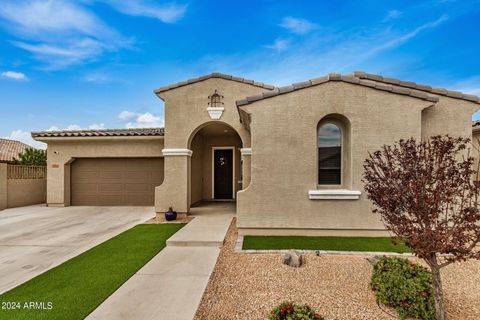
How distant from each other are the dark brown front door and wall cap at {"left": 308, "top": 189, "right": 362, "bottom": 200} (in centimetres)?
745

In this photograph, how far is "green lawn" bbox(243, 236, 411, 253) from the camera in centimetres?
545

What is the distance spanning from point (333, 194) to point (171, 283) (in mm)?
4684

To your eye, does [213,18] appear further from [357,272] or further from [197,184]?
[357,272]

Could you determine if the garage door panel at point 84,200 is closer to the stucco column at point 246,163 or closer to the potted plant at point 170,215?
the potted plant at point 170,215

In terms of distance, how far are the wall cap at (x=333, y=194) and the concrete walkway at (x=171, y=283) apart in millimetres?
2866

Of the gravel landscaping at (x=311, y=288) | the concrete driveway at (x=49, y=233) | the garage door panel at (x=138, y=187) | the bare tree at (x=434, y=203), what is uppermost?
the bare tree at (x=434, y=203)

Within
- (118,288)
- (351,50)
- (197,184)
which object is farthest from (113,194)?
(351,50)

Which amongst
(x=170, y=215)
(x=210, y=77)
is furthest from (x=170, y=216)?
(x=210, y=77)

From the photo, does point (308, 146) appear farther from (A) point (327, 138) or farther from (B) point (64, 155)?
(B) point (64, 155)

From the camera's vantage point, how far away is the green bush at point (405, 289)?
2.87m

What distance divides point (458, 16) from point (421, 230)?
10.7 m

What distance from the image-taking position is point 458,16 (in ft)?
27.4

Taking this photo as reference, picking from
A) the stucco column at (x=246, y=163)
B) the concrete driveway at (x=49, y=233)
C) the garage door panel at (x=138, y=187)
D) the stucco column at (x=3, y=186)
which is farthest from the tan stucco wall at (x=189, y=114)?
the stucco column at (x=3, y=186)

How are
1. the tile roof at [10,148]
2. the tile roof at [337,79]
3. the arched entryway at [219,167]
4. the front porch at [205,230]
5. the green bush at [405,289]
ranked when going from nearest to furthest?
the green bush at [405,289], the front porch at [205,230], the tile roof at [337,79], the arched entryway at [219,167], the tile roof at [10,148]
